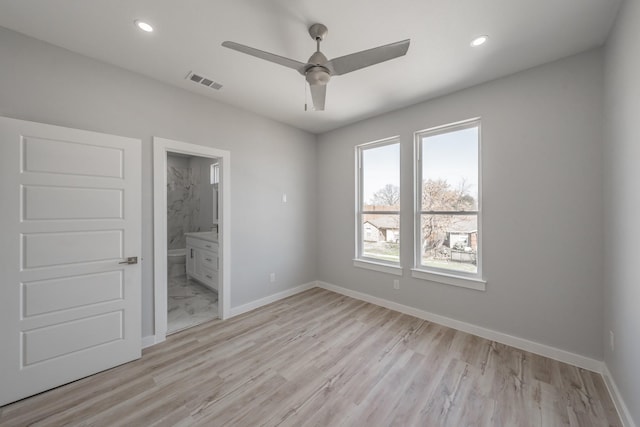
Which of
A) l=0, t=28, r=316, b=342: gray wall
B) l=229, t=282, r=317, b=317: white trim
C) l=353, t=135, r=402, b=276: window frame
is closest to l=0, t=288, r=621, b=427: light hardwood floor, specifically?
l=229, t=282, r=317, b=317: white trim

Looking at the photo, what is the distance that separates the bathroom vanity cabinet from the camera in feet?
12.5

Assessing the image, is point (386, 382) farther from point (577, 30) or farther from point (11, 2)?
point (11, 2)

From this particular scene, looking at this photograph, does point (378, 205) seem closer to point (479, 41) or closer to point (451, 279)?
point (451, 279)

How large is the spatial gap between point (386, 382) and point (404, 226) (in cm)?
188

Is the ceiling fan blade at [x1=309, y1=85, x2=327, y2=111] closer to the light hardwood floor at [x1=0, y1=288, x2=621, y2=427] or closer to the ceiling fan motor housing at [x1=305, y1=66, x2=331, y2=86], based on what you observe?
the ceiling fan motor housing at [x1=305, y1=66, x2=331, y2=86]

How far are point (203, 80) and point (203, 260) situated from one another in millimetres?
2806

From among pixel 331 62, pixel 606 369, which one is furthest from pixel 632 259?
pixel 331 62

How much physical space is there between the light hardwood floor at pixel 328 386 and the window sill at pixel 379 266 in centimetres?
82

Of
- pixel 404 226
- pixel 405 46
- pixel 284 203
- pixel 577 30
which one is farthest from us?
pixel 284 203

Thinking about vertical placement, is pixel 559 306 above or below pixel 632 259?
below

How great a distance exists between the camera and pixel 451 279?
2.85m

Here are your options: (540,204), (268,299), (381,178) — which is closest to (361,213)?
(381,178)

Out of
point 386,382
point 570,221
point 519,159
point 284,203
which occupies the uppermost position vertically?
point 519,159

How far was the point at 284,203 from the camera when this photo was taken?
387 cm
